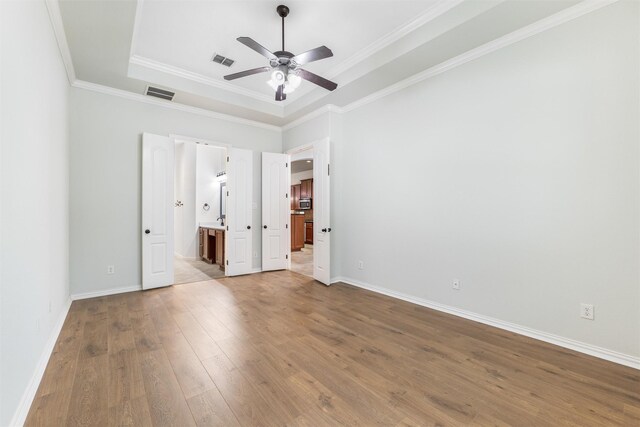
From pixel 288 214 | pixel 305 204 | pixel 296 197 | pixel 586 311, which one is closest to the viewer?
pixel 586 311

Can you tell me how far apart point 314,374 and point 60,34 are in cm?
404

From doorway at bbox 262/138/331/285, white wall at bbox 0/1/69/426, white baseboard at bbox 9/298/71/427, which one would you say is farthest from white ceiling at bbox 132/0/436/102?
white baseboard at bbox 9/298/71/427

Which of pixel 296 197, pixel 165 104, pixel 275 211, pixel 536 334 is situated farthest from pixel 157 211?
pixel 296 197

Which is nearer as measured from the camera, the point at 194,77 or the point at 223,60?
the point at 223,60

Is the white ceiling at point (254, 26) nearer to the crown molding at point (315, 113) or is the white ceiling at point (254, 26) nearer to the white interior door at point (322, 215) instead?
the crown molding at point (315, 113)

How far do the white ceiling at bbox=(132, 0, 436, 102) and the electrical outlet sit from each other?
321 centimetres

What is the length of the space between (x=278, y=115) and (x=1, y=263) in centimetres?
450

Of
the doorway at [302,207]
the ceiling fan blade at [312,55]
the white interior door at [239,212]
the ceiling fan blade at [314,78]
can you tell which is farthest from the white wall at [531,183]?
the doorway at [302,207]

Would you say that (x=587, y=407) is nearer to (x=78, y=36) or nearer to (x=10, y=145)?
(x=10, y=145)

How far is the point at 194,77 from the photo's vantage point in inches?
164

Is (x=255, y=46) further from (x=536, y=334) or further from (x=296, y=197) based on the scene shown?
(x=296, y=197)

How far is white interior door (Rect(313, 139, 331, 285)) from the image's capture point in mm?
4625

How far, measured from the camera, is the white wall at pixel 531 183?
2.29 m

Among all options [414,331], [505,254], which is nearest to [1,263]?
[414,331]
